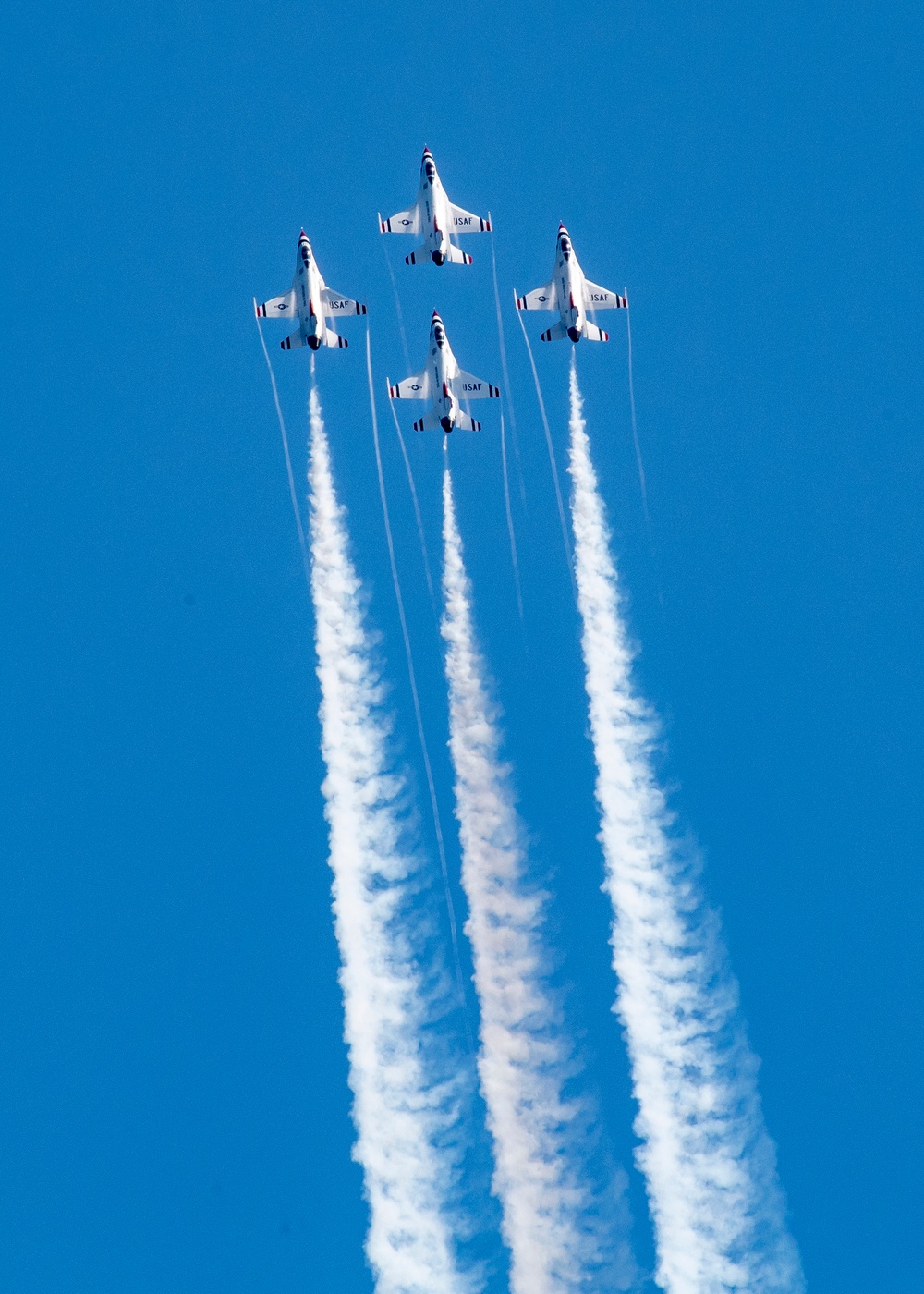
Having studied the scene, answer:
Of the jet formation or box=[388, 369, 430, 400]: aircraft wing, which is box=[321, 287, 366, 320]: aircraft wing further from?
box=[388, 369, 430, 400]: aircraft wing

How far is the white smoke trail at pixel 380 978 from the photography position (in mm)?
57281

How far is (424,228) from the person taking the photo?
6825 centimetres

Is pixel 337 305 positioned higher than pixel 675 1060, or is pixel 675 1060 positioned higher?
pixel 337 305

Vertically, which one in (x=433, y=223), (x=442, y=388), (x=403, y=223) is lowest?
(x=442, y=388)

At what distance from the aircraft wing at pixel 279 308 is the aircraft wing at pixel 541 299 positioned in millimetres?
7721

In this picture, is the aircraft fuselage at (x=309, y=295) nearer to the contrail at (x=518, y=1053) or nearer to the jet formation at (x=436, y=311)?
the jet formation at (x=436, y=311)

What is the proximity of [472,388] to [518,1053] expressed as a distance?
873 inches

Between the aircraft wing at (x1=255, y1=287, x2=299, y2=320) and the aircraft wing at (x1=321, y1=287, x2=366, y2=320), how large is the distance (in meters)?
1.13

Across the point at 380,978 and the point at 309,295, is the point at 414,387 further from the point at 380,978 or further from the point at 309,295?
the point at 380,978

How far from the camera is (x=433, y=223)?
67625 millimetres

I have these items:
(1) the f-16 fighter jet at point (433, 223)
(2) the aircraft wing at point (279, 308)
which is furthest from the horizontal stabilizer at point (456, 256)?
(2) the aircraft wing at point (279, 308)

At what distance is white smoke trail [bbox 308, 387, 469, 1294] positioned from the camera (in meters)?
57.3

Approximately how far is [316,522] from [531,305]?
36.5 ft

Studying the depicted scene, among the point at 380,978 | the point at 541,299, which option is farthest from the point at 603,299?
the point at 380,978
